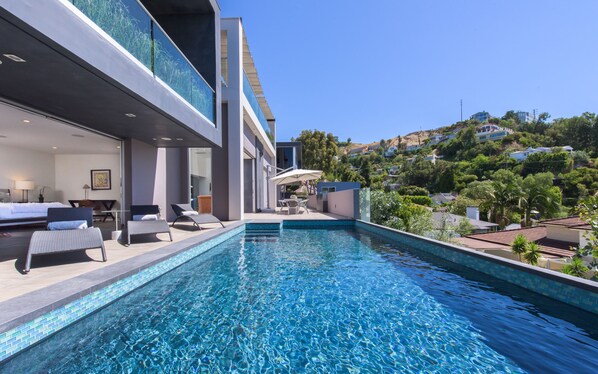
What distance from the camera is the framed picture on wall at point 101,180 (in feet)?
41.5

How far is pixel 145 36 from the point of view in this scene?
515 centimetres

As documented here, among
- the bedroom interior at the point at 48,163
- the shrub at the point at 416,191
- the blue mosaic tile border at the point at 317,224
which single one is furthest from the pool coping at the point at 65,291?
the shrub at the point at 416,191

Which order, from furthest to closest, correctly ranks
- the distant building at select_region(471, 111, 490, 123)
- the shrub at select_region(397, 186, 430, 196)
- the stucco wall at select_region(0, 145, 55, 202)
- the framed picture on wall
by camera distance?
the distant building at select_region(471, 111, 490, 123)
the shrub at select_region(397, 186, 430, 196)
the framed picture on wall
the stucco wall at select_region(0, 145, 55, 202)

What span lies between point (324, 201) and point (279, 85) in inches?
520

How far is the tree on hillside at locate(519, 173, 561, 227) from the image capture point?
34094mm

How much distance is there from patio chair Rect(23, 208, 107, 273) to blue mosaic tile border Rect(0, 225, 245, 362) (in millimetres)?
680

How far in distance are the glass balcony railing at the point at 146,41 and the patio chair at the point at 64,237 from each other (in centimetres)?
278

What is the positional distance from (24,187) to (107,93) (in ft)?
30.0

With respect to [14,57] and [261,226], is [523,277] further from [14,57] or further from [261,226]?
[261,226]

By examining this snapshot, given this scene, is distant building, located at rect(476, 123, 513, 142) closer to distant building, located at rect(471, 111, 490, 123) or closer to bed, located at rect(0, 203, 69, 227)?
distant building, located at rect(471, 111, 490, 123)

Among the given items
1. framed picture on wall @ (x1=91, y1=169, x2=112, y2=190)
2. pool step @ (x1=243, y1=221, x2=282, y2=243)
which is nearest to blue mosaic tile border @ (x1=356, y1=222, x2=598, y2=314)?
pool step @ (x1=243, y1=221, x2=282, y2=243)

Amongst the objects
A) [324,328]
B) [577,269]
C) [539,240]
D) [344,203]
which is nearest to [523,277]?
[577,269]

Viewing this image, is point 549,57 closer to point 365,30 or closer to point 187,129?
point 365,30

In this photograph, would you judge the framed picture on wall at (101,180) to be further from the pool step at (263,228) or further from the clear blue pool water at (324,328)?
the clear blue pool water at (324,328)
